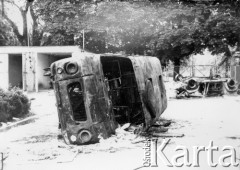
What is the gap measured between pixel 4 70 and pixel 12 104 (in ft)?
49.0

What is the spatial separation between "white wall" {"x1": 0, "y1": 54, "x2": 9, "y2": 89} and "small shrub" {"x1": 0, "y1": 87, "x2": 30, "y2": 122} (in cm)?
1359

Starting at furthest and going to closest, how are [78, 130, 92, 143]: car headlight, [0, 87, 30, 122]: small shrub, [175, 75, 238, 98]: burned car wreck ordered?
1. [175, 75, 238, 98]: burned car wreck
2. [0, 87, 30, 122]: small shrub
3. [78, 130, 92, 143]: car headlight

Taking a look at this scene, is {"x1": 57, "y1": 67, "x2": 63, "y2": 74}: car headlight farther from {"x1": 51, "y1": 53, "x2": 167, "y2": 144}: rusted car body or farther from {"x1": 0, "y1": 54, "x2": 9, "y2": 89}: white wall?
{"x1": 0, "y1": 54, "x2": 9, "y2": 89}: white wall

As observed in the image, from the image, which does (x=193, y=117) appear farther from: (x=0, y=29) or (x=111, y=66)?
(x=0, y=29)

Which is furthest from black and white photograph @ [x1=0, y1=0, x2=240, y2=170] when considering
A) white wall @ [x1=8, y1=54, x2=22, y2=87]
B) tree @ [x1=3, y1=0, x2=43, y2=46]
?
tree @ [x1=3, y1=0, x2=43, y2=46]

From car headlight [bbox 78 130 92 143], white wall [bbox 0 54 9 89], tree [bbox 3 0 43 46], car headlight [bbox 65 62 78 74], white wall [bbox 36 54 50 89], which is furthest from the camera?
tree [bbox 3 0 43 46]

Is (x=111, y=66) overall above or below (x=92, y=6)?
below

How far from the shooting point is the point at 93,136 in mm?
6969

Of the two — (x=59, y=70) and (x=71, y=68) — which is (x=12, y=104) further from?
(x=71, y=68)

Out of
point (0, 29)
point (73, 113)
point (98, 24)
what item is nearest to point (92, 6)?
point (98, 24)

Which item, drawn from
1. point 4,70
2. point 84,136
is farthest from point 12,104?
point 4,70

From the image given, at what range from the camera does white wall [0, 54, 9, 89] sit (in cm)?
2486

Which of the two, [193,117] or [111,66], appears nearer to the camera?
[111,66]

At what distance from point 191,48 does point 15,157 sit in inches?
1017
